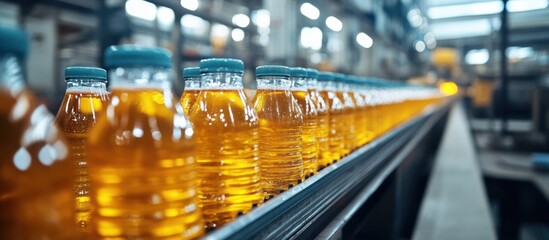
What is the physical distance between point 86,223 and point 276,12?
3.29m

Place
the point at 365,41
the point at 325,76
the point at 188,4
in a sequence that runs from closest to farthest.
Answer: the point at 325,76, the point at 188,4, the point at 365,41

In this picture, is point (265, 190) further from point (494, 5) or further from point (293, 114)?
point (494, 5)

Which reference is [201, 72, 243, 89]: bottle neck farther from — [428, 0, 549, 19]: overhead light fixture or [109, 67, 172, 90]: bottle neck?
[428, 0, 549, 19]: overhead light fixture

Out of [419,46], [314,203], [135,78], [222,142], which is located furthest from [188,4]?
[419,46]

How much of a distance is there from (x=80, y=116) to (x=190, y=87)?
11.5 inches

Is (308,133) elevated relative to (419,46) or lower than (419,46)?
lower

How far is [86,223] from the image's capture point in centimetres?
81

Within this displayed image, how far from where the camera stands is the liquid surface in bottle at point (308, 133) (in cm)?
121

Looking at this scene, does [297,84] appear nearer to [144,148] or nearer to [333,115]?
[333,115]

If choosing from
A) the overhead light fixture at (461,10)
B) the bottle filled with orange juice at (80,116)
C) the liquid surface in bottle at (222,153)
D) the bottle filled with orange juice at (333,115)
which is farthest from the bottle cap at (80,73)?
the overhead light fixture at (461,10)

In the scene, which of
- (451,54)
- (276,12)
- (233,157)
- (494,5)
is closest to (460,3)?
(494,5)

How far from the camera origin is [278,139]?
1.08m

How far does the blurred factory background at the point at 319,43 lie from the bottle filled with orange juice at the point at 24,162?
17 cm

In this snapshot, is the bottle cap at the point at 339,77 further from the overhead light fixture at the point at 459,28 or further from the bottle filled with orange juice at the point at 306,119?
the overhead light fixture at the point at 459,28
